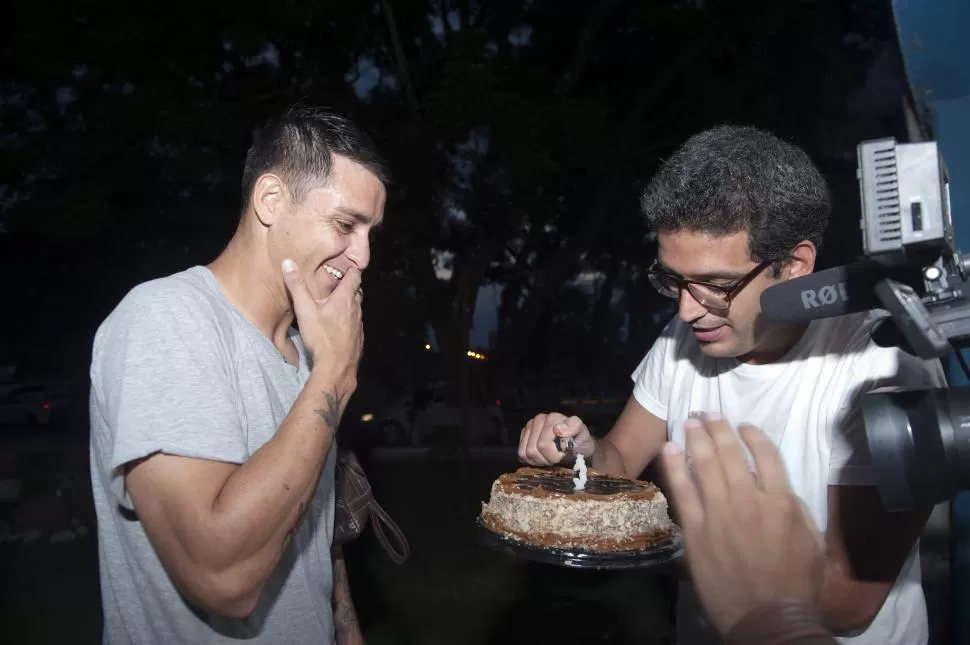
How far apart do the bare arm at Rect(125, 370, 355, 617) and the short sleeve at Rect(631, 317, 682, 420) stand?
158cm

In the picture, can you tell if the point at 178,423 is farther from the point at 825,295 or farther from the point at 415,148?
the point at 415,148

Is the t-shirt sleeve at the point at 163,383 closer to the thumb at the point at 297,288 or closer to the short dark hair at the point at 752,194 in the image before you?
the thumb at the point at 297,288

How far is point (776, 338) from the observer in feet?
8.39

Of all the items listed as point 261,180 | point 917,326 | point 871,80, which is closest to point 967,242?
point 917,326

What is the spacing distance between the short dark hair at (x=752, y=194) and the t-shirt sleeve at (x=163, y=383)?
4.93 feet

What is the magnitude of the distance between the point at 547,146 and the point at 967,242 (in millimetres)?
5557

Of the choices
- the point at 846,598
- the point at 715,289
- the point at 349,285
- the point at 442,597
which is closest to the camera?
the point at 846,598

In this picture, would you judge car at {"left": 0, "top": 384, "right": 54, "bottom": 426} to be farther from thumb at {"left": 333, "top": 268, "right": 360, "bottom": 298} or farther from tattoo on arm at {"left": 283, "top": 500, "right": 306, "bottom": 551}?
tattoo on arm at {"left": 283, "top": 500, "right": 306, "bottom": 551}

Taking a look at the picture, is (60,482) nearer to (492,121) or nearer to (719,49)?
(492,121)

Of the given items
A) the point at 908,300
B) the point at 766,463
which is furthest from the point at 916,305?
the point at 766,463

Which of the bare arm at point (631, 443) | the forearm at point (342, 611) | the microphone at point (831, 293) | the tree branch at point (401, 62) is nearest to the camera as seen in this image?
the microphone at point (831, 293)

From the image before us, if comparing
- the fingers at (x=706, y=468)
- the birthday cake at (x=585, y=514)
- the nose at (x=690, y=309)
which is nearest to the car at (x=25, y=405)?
the birthday cake at (x=585, y=514)

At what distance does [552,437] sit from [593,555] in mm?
565

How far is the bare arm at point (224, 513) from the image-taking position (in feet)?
6.01
